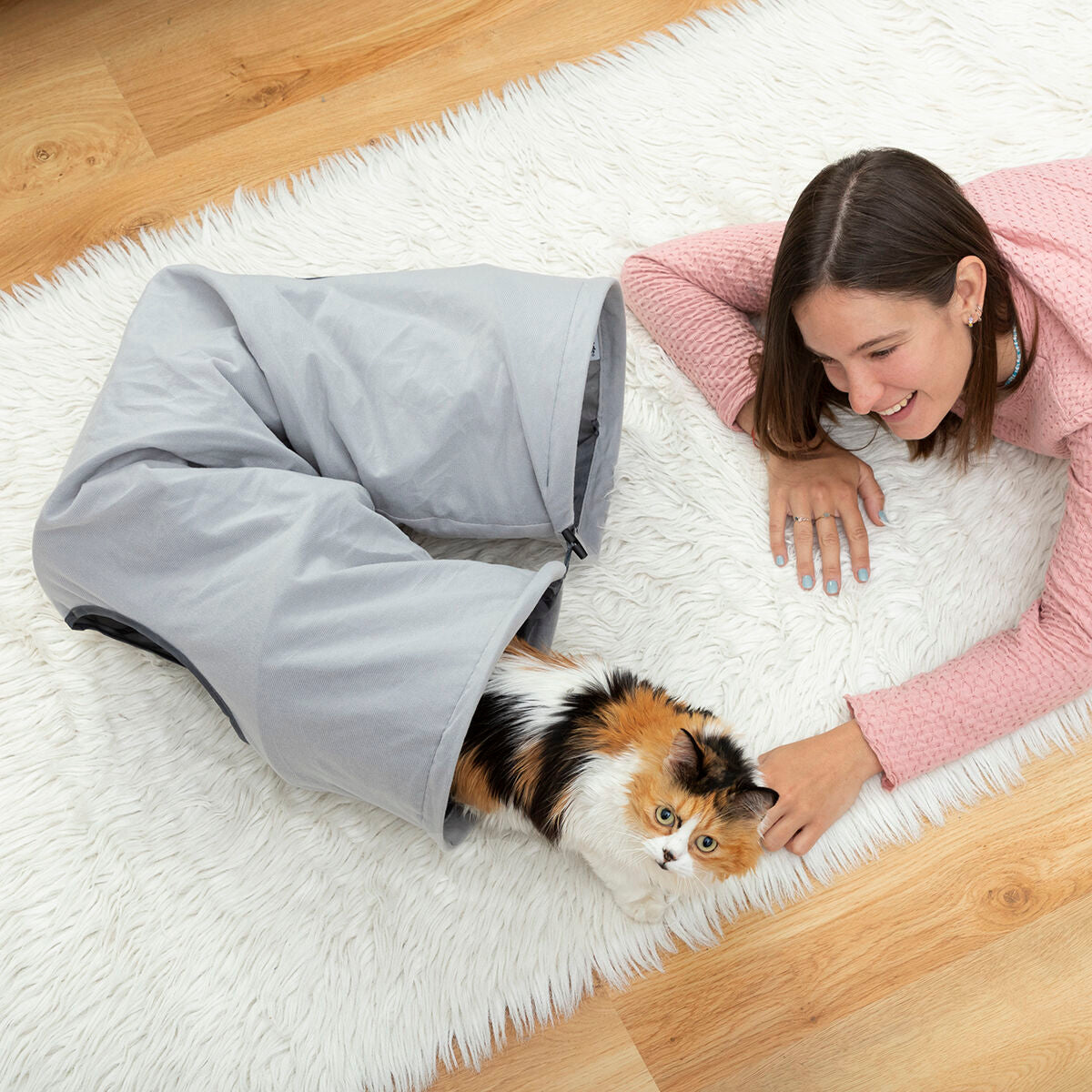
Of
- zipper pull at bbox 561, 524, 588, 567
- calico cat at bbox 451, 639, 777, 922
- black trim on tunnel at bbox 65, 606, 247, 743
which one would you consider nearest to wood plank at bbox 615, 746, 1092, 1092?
calico cat at bbox 451, 639, 777, 922

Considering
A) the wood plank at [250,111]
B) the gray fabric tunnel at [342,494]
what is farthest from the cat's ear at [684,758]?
the wood plank at [250,111]

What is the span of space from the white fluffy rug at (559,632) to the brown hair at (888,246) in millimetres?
228

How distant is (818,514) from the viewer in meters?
1.15

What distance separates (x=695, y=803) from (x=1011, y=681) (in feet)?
1.44

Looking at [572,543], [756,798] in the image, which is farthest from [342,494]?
[756,798]

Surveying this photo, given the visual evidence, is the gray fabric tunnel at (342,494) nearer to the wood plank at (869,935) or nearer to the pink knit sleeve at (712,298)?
the pink knit sleeve at (712,298)

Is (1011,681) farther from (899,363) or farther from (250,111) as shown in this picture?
(250,111)

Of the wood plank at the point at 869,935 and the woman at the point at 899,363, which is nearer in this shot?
the woman at the point at 899,363

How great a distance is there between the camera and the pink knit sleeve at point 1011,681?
1.02 meters

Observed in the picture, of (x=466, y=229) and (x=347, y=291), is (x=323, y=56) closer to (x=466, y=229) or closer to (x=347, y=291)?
(x=466, y=229)

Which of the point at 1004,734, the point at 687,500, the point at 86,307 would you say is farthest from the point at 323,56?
the point at 1004,734

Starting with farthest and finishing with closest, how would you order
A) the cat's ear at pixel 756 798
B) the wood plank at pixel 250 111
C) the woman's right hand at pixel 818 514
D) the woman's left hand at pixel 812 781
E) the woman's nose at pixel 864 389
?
the wood plank at pixel 250 111, the woman's right hand at pixel 818 514, the woman's left hand at pixel 812 781, the woman's nose at pixel 864 389, the cat's ear at pixel 756 798

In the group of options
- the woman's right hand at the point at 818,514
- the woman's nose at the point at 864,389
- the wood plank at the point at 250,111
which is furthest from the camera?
the wood plank at the point at 250,111

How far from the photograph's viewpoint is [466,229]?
129 centimetres
